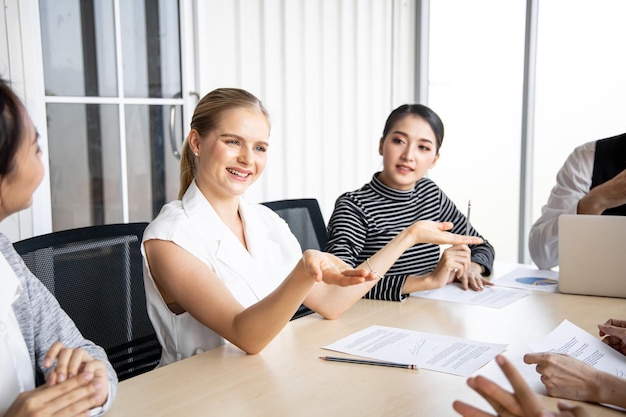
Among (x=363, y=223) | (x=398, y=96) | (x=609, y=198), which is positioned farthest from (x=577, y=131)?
(x=363, y=223)

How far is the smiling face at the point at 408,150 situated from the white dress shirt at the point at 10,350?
4.54ft

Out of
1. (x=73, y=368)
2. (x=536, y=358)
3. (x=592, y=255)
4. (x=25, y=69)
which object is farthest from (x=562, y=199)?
(x=25, y=69)

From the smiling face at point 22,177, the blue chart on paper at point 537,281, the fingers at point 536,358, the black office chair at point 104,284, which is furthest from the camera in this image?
the blue chart on paper at point 537,281

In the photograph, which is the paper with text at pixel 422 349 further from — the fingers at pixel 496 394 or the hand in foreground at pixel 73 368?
the hand in foreground at pixel 73 368

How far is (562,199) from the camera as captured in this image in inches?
98.4

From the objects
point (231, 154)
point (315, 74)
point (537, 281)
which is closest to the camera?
point (231, 154)

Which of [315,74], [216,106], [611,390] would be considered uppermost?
[315,74]

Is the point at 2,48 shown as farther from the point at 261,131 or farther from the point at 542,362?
the point at 542,362

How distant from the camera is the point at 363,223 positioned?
2.24m

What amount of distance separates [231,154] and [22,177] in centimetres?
71

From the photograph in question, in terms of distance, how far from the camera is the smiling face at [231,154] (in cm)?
174

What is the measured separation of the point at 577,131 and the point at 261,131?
10.0 ft

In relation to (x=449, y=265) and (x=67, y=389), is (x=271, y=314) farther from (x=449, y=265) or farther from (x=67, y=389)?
(x=449, y=265)

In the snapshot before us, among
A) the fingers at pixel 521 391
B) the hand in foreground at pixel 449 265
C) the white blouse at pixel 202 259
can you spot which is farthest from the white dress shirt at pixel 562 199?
the fingers at pixel 521 391
